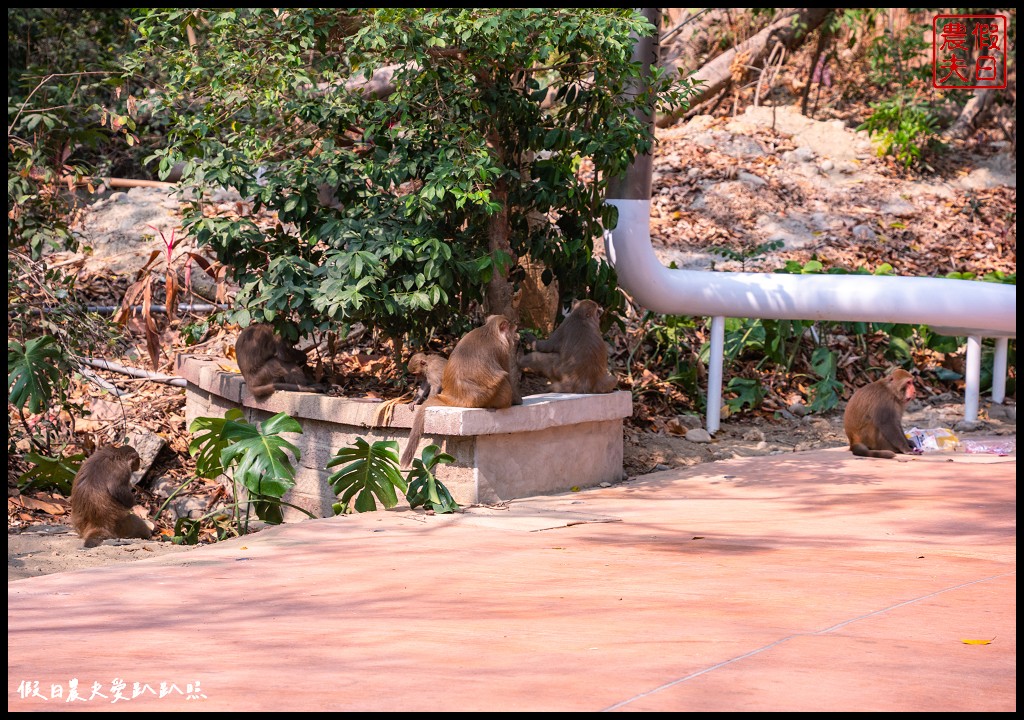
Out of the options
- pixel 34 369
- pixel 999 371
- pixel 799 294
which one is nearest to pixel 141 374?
pixel 34 369

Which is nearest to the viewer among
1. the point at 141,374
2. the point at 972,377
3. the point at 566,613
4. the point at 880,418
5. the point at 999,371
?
the point at 566,613

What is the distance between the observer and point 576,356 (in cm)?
841

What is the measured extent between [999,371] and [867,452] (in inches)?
105

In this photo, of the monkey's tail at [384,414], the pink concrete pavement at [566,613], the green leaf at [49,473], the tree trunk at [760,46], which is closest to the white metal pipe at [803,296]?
the pink concrete pavement at [566,613]

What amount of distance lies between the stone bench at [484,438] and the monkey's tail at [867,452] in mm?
1853

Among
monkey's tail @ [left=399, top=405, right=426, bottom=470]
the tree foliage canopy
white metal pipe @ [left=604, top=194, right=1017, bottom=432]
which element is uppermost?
the tree foliage canopy

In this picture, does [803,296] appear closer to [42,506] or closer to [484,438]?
[484,438]

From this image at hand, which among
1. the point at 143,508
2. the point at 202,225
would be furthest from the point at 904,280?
the point at 143,508

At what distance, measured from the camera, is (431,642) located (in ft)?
11.9

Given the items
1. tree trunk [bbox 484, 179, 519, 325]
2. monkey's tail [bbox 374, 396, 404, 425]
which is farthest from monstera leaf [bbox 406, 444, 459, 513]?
tree trunk [bbox 484, 179, 519, 325]

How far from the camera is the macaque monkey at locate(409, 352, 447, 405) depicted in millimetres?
7879

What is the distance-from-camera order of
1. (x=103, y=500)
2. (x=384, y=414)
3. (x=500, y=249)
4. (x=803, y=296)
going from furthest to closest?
(x=803, y=296)
(x=500, y=249)
(x=384, y=414)
(x=103, y=500)

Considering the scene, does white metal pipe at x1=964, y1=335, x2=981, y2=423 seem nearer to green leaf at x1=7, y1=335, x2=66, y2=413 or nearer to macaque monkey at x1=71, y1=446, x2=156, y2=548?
macaque monkey at x1=71, y1=446, x2=156, y2=548

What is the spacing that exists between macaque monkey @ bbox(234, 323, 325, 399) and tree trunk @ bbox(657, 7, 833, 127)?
9.31 m
